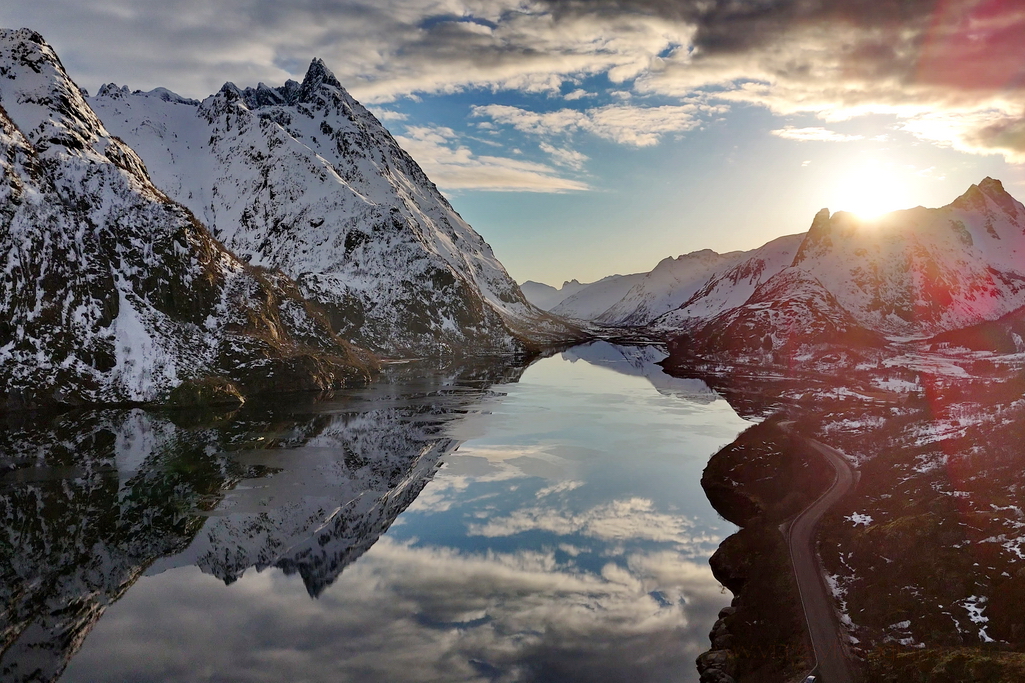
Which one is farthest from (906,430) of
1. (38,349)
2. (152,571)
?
(38,349)

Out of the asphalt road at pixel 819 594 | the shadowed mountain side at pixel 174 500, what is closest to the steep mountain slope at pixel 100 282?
the shadowed mountain side at pixel 174 500

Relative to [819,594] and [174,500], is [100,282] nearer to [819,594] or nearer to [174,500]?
[174,500]

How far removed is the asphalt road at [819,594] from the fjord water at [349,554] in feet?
20.7

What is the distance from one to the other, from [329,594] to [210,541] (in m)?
15.8

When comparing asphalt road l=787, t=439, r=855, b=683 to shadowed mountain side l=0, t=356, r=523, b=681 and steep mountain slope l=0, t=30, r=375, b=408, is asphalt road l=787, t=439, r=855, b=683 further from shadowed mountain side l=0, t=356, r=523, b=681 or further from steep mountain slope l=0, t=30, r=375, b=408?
steep mountain slope l=0, t=30, r=375, b=408

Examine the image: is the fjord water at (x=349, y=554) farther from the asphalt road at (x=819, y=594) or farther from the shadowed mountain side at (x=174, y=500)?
the asphalt road at (x=819, y=594)

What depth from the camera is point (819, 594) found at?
44.5 meters

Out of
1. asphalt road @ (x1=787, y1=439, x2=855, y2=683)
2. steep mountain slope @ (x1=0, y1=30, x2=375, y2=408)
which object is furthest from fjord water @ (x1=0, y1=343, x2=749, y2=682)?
steep mountain slope @ (x1=0, y1=30, x2=375, y2=408)

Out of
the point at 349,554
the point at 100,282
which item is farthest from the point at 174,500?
the point at 100,282

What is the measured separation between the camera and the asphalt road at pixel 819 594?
35688 millimetres

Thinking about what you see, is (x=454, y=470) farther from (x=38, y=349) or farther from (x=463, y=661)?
(x=38, y=349)

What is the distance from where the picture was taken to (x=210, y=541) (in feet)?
175

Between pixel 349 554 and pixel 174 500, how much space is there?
24050mm

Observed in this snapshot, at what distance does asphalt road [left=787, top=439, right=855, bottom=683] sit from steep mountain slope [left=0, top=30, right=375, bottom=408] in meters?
103
